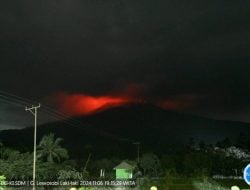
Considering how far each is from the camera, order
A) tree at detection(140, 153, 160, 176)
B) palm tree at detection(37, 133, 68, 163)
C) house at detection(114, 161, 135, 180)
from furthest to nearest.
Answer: tree at detection(140, 153, 160, 176) → palm tree at detection(37, 133, 68, 163) → house at detection(114, 161, 135, 180)

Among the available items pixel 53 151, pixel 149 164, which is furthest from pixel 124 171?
pixel 149 164

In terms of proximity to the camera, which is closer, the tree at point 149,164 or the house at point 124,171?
the house at point 124,171

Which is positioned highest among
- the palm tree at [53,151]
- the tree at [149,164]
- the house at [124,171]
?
the palm tree at [53,151]

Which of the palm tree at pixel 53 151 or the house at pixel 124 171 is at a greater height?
the palm tree at pixel 53 151

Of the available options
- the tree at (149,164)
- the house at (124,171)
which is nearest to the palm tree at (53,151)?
the house at (124,171)

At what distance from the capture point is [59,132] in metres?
200

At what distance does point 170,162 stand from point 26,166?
89.2ft

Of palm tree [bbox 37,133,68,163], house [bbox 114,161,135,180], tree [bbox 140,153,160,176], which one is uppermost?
palm tree [bbox 37,133,68,163]

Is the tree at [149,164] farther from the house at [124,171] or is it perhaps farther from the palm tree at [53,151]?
the palm tree at [53,151]

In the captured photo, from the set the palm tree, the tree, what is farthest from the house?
the tree

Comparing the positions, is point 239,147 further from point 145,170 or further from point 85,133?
point 85,133

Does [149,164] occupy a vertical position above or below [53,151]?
below

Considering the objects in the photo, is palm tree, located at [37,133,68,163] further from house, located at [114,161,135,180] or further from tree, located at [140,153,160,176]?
tree, located at [140,153,160,176]

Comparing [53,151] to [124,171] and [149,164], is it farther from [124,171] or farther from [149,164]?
[149,164]
